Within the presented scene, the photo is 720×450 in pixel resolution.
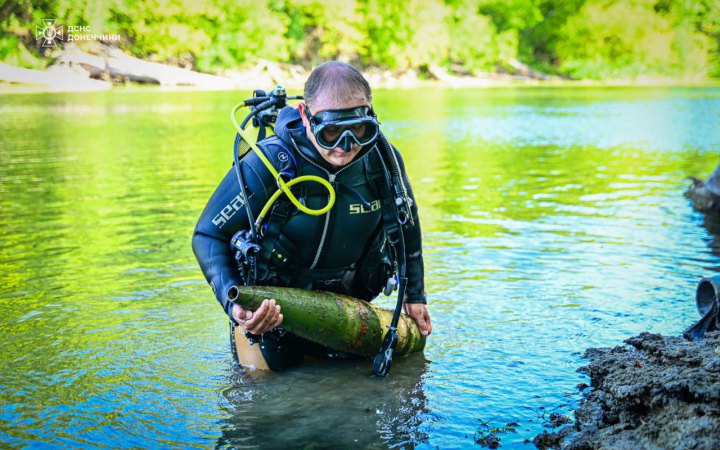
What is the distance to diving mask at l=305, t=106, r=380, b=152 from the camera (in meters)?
3.84

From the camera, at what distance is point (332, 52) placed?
65375 millimetres

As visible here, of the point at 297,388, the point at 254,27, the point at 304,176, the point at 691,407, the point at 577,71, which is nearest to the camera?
the point at 691,407

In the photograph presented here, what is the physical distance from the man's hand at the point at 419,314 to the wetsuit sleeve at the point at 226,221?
3.68ft

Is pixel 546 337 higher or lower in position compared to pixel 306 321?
lower

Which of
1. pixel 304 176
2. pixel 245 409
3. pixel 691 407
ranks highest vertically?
pixel 304 176

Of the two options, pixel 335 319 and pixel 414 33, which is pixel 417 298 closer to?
pixel 335 319

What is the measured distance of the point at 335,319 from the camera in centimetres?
429

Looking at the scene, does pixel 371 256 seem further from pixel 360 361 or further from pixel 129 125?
pixel 129 125

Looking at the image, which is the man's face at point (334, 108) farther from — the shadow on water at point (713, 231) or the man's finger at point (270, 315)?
the shadow on water at point (713, 231)

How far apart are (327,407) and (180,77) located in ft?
182

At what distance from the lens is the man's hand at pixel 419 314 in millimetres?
4652

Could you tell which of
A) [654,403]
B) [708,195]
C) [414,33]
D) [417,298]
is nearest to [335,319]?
[417,298]

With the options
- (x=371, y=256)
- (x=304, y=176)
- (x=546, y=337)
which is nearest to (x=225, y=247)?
(x=304, y=176)

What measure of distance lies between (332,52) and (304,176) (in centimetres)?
6309
